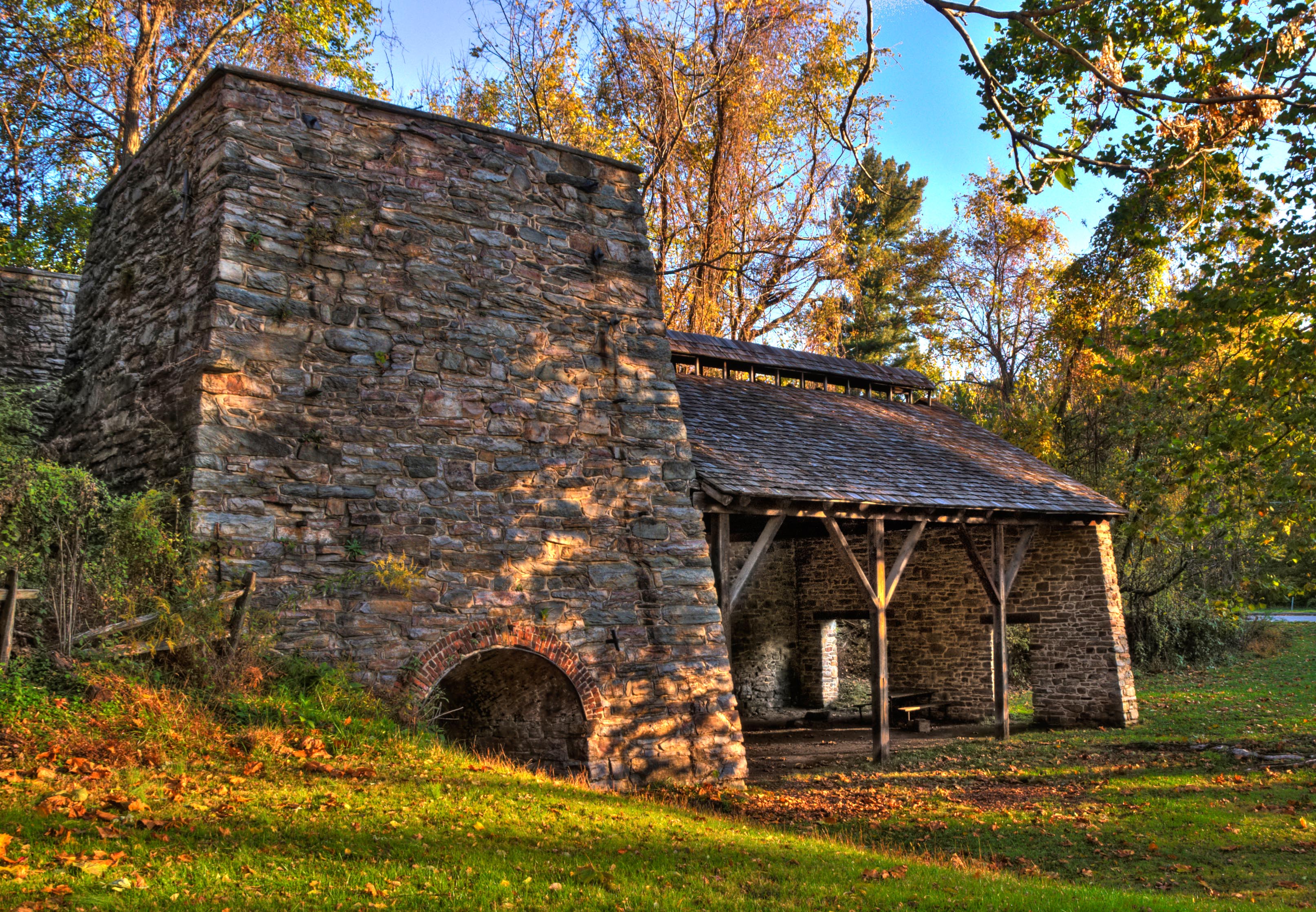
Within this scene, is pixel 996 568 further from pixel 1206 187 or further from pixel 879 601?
pixel 1206 187

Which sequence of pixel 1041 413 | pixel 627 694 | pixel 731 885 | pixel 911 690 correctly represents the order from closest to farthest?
pixel 731 885
pixel 627 694
pixel 911 690
pixel 1041 413

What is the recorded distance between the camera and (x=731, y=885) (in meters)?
4.80

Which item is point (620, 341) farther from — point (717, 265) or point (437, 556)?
point (717, 265)

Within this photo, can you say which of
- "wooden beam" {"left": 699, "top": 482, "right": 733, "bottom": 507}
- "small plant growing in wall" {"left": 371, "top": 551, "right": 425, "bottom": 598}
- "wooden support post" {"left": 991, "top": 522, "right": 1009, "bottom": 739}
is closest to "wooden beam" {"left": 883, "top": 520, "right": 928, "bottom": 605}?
"wooden support post" {"left": 991, "top": 522, "right": 1009, "bottom": 739}

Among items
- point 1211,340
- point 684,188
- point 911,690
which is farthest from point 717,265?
point 1211,340

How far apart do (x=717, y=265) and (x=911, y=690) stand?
8125mm

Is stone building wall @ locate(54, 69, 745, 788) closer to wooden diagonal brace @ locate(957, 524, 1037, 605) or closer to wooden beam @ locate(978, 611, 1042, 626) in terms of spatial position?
wooden diagonal brace @ locate(957, 524, 1037, 605)

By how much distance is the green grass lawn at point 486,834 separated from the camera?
3.93 m

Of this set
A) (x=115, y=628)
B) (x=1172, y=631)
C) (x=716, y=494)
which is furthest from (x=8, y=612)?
(x=1172, y=631)

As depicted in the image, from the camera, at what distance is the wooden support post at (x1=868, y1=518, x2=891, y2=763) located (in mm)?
10461

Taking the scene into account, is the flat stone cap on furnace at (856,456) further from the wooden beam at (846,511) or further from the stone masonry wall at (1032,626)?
the stone masonry wall at (1032,626)

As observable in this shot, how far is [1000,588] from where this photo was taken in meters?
12.6

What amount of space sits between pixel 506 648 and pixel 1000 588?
25.9 feet

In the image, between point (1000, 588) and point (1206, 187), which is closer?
point (1206, 187)
